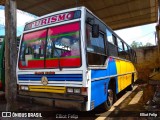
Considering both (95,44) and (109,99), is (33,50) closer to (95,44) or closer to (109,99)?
(95,44)

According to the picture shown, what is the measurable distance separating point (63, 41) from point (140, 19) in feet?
54.5

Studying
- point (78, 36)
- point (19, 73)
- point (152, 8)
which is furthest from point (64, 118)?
point (152, 8)

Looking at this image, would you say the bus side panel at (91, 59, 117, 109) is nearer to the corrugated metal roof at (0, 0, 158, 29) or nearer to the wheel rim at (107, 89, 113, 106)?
the wheel rim at (107, 89, 113, 106)

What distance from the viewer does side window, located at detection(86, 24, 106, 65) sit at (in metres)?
5.45

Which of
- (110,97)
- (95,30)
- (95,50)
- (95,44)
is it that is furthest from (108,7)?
(95,30)

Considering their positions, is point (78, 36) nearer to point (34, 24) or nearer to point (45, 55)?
point (45, 55)

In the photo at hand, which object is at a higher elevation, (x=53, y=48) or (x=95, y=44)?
(x=95, y=44)

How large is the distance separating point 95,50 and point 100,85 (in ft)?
3.09

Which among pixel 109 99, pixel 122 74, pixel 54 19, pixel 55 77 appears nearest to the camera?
A: pixel 55 77

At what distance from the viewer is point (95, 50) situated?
5.84m

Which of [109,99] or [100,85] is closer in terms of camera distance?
[100,85]

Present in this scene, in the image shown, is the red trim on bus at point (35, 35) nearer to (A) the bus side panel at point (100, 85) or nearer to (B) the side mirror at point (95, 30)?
(B) the side mirror at point (95, 30)

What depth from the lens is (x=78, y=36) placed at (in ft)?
17.4

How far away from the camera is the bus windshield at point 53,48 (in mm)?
5344
